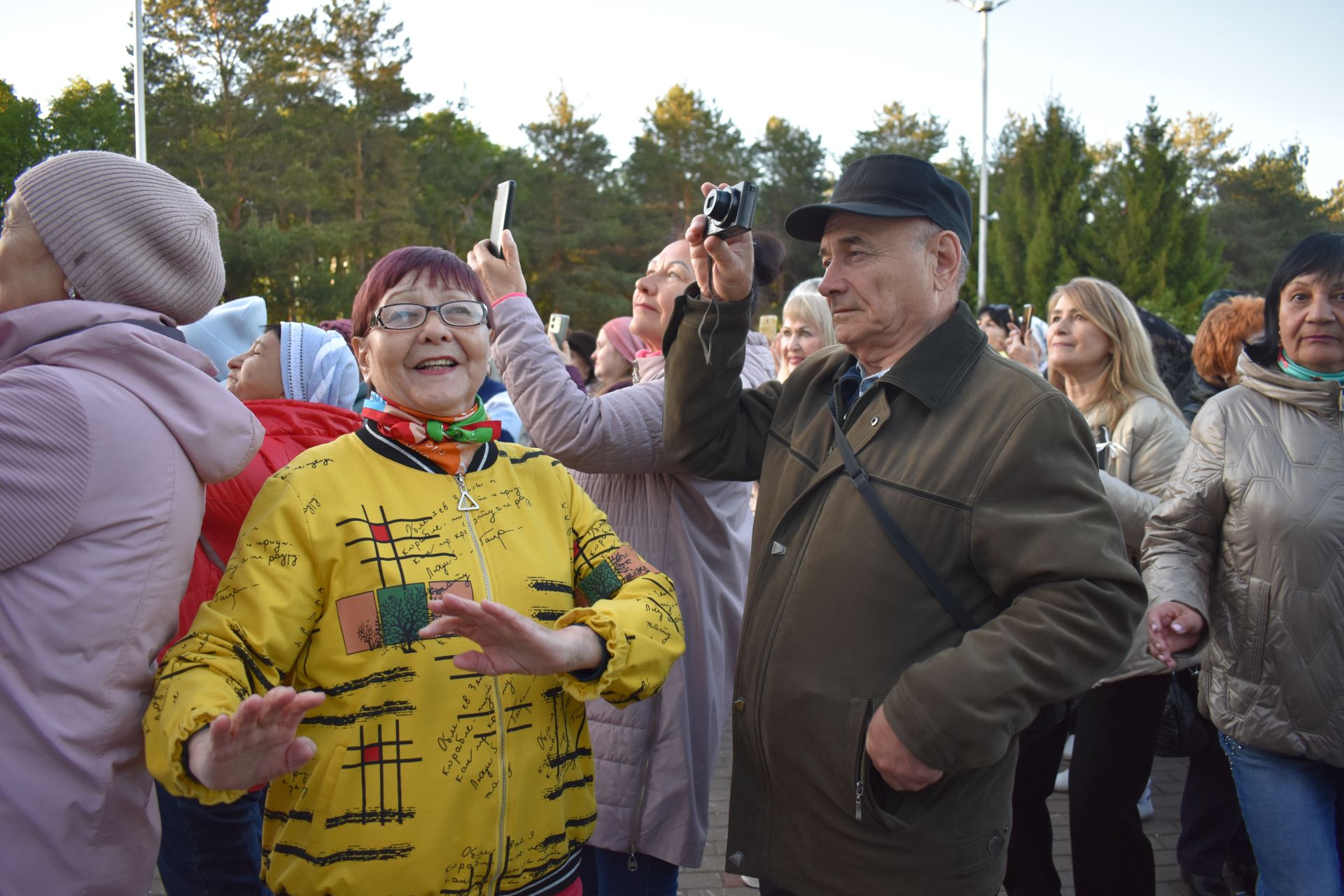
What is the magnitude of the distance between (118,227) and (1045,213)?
39428 millimetres

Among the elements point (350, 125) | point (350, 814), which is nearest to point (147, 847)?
point (350, 814)

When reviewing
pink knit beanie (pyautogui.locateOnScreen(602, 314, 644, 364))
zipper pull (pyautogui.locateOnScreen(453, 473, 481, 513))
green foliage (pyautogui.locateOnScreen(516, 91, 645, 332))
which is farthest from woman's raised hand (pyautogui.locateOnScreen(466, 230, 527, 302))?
green foliage (pyautogui.locateOnScreen(516, 91, 645, 332))

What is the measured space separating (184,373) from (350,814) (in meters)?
0.86

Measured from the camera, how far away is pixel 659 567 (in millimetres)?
2992

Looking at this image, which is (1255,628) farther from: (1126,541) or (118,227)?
(118,227)

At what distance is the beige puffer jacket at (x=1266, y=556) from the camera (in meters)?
2.68

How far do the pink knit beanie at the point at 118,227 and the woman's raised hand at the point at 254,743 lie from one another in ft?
2.80

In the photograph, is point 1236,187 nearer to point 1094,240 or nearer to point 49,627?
point 1094,240

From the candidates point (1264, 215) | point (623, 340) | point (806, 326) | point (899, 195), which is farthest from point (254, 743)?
point (1264, 215)

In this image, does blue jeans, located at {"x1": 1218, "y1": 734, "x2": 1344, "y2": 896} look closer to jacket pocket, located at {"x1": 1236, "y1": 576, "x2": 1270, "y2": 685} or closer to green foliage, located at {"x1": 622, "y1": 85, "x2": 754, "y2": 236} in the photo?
jacket pocket, located at {"x1": 1236, "y1": 576, "x2": 1270, "y2": 685}

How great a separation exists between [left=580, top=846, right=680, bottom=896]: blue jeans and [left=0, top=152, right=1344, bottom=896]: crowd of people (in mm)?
13

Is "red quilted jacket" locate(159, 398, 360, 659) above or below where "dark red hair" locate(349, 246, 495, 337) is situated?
below

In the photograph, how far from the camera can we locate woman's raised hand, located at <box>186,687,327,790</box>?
153cm

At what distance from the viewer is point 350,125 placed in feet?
103
